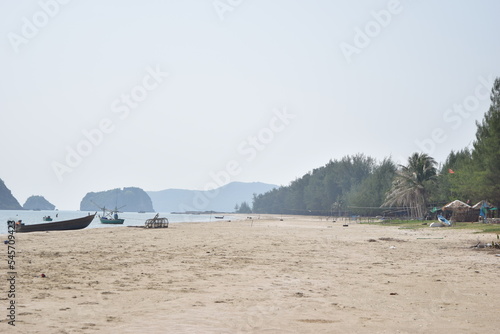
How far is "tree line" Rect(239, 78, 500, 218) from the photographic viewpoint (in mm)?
42750

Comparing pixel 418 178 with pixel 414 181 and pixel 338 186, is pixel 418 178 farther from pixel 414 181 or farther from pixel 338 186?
pixel 338 186

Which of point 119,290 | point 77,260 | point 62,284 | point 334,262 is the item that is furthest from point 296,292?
point 77,260

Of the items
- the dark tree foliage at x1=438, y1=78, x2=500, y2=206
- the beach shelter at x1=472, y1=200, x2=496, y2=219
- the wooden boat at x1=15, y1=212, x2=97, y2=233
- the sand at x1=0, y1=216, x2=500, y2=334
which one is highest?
the dark tree foliage at x1=438, y1=78, x2=500, y2=206

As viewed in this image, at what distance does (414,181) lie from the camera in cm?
5981

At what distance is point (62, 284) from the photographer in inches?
364

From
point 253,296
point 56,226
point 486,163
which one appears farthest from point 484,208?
Answer: point 253,296

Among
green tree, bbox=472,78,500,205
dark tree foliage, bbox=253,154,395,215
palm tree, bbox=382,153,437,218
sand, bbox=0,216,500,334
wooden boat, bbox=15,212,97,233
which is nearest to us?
sand, bbox=0,216,500,334

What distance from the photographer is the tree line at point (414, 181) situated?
42.8 metres

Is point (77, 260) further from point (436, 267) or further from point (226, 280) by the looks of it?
point (436, 267)

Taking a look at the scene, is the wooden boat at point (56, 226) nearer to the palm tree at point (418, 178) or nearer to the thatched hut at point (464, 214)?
the thatched hut at point (464, 214)

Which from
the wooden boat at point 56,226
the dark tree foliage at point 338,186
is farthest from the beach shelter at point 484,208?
the dark tree foliage at point 338,186

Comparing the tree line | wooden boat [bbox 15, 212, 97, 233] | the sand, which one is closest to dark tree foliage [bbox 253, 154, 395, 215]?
the tree line

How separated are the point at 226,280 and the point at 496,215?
46.0 metres

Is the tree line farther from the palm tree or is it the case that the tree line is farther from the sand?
the sand
